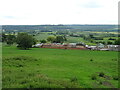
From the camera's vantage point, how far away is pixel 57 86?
14.6 m

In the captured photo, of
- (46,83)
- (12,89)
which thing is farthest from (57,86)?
(12,89)

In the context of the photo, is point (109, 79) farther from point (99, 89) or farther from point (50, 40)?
point (50, 40)

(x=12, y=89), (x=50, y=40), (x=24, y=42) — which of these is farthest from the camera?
(x=50, y=40)

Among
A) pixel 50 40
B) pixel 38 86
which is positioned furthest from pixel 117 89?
pixel 50 40

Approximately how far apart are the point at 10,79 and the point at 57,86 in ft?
17.2

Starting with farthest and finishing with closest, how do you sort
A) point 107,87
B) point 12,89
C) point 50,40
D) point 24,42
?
1. point 50,40
2. point 24,42
3. point 107,87
4. point 12,89

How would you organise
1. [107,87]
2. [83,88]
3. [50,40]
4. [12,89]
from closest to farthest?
[12,89], [83,88], [107,87], [50,40]

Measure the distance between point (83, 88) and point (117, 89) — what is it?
3.49 metres

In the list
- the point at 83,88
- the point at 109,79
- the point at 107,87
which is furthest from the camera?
the point at 109,79

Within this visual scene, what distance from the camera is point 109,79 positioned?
64.0ft

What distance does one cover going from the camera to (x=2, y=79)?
16.6 meters

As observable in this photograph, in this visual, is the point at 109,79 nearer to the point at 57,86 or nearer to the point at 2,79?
the point at 57,86

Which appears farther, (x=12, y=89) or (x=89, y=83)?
(x=89, y=83)

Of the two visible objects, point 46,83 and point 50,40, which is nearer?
point 46,83
